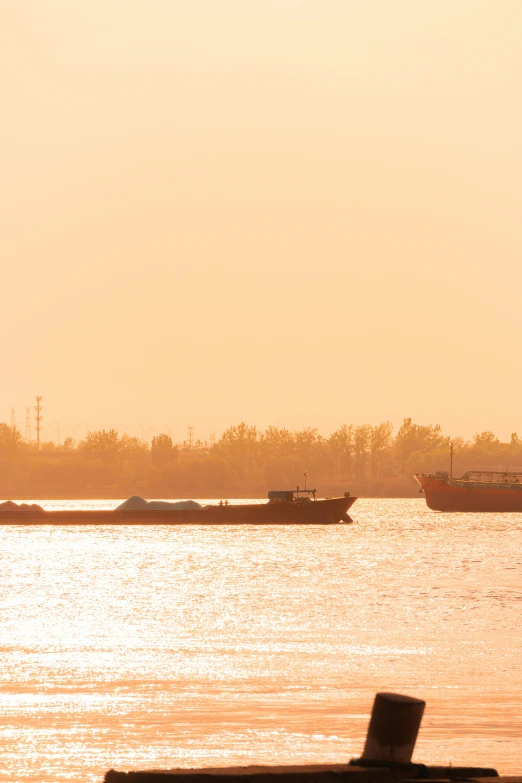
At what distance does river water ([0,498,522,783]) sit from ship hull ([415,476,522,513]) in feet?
355

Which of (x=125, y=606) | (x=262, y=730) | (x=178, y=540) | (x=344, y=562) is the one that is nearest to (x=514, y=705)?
(x=262, y=730)

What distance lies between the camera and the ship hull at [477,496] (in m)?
183

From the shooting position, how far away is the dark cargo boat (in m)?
141

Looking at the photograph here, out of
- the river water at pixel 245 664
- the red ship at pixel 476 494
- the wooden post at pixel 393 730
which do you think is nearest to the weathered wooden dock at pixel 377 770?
the wooden post at pixel 393 730

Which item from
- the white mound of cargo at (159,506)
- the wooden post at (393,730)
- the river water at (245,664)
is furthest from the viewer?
the white mound of cargo at (159,506)

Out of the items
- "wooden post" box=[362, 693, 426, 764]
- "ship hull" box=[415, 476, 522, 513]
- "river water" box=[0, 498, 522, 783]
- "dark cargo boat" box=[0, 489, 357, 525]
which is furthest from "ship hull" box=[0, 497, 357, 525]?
"wooden post" box=[362, 693, 426, 764]

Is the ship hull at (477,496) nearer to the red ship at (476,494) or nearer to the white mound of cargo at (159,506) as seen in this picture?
the red ship at (476,494)

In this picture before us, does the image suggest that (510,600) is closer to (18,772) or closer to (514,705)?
(514,705)

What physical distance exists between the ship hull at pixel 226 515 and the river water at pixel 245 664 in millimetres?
65142

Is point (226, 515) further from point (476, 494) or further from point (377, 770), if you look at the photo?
point (377, 770)

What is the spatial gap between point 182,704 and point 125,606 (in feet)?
84.2

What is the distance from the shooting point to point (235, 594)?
183 ft

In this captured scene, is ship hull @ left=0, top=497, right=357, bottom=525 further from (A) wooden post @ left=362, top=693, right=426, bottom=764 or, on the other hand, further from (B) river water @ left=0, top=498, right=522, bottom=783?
(A) wooden post @ left=362, top=693, right=426, bottom=764

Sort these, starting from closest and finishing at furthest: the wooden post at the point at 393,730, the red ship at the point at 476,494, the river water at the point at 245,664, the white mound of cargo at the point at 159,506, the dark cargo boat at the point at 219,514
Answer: the wooden post at the point at 393,730 < the river water at the point at 245,664 < the dark cargo boat at the point at 219,514 < the white mound of cargo at the point at 159,506 < the red ship at the point at 476,494
